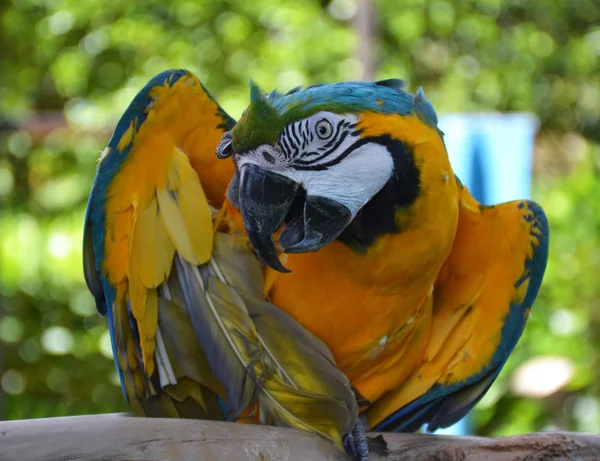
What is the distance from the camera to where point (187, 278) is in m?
1.28

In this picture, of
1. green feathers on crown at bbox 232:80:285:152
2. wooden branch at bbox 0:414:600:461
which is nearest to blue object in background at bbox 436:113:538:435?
wooden branch at bbox 0:414:600:461

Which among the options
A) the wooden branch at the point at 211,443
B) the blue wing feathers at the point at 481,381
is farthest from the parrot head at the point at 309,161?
the blue wing feathers at the point at 481,381

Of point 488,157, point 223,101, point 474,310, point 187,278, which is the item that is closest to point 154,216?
point 187,278

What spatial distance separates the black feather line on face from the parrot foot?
1.12ft

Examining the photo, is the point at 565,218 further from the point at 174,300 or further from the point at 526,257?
the point at 174,300

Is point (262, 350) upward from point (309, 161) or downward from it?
downward

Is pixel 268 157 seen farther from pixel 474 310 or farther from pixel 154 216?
pixel 474 310

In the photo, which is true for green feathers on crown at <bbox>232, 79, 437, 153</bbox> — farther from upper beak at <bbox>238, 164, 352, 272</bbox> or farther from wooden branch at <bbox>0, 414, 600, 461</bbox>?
wooden branch at <bbox>0, 414, 600, 461</bbox>

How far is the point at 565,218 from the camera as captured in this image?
3283 millimetres

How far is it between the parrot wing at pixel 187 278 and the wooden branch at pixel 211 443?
4.2 inches

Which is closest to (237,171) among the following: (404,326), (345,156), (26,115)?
(345,156)

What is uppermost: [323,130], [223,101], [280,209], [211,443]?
[223,101]

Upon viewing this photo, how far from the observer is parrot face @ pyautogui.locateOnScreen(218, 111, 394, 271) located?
1.06m

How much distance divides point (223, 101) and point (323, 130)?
94.9 inches
